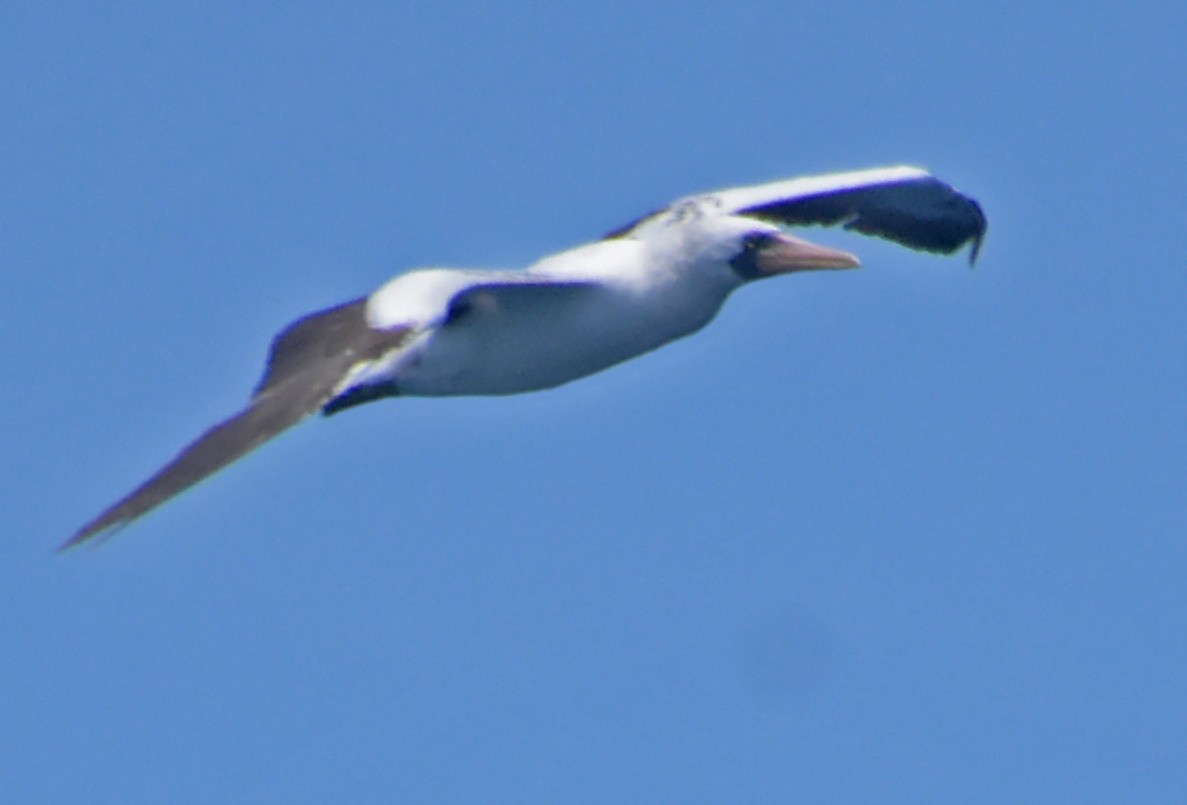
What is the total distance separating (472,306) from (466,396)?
2.55ft

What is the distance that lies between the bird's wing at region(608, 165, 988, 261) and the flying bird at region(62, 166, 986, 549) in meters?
0.03

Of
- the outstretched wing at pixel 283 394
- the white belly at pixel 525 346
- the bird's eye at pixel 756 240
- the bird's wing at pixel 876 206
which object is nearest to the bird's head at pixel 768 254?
the bird's eye at pixel 756 240

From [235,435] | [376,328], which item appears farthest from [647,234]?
[235,435]

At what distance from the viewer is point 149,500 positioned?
503 inches

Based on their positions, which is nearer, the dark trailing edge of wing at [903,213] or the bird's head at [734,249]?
the bird's head at [734,249]

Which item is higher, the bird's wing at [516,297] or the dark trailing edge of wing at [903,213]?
the bird's wing at [516,297]

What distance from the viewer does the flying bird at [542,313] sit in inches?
577

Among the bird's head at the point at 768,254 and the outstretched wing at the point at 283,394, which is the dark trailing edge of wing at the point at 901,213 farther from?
the outstretched wing at the point at 283,394

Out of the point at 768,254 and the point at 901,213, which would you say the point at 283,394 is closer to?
the point at 768,254

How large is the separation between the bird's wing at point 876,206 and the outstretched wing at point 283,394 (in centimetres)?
375

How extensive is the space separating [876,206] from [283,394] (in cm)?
757

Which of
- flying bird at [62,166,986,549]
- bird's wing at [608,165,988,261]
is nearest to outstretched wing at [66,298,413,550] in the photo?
flying bird at [62,166,986,549]

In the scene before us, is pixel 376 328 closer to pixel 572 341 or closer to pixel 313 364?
pixel 313 364

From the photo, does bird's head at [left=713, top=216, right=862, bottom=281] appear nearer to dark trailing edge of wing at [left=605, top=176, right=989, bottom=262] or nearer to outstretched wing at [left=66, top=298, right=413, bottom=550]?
dark trailing edge of wing at [left=605, top=176, right=989, bottom=262]
